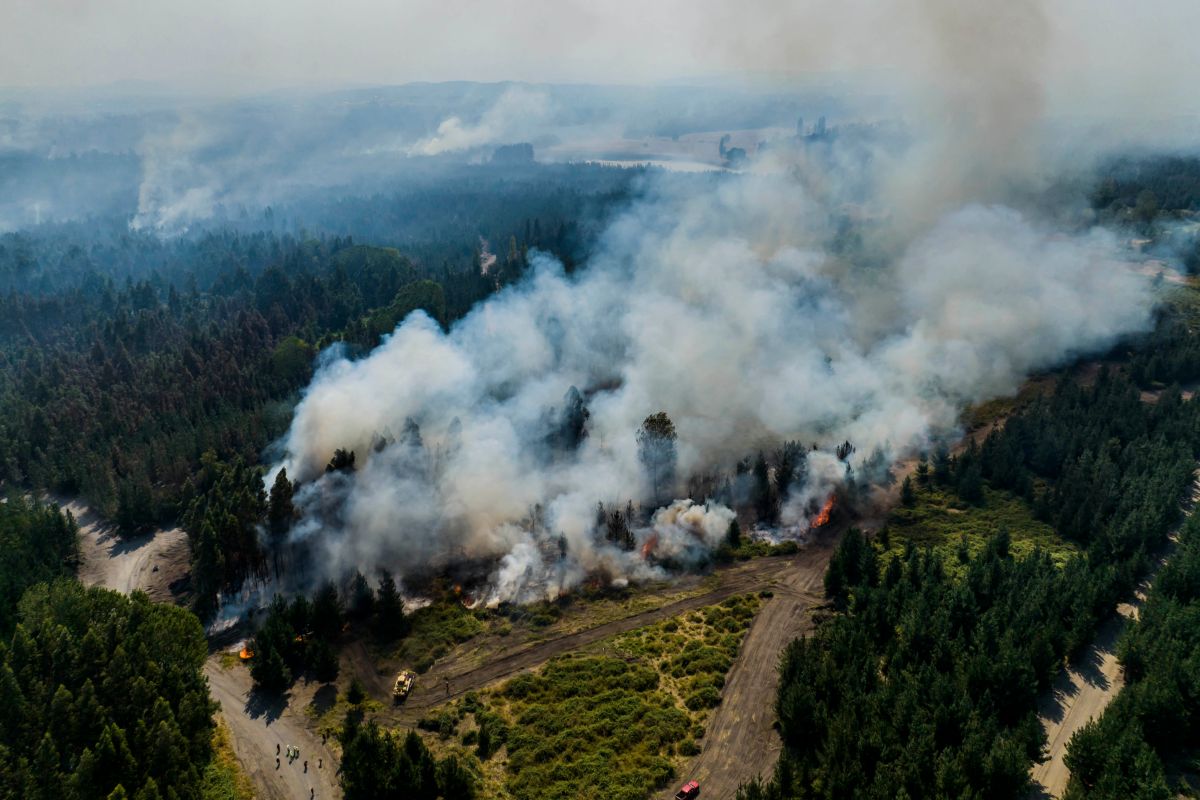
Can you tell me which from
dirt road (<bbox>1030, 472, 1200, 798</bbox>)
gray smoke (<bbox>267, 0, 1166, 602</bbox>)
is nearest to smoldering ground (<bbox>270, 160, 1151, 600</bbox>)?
gray smoke (<bbox>267, 0, 1166, 602</bbox>)

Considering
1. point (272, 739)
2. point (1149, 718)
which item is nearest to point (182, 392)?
point (272, 739)

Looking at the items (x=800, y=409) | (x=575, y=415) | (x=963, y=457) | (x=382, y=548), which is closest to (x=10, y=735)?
(x=382, y=548)

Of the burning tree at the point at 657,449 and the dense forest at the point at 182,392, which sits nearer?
the dense forest at the point at 182,392

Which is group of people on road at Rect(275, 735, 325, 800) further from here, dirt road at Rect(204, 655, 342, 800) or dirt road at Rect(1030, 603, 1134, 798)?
dirt road at Rect(1030, 603, 1134, 798)

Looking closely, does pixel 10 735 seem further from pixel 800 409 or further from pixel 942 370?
pixel 942 370

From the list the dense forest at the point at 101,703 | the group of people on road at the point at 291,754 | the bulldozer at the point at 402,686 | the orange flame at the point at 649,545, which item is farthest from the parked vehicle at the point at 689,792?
the dense forest at the point at 101,703

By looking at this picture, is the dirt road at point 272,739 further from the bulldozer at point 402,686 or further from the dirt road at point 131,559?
the dirt road at point 131,559
